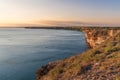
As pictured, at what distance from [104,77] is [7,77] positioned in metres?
19.8

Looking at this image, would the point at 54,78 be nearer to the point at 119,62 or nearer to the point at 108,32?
the point at 119,62

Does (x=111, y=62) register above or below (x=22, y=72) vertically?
above

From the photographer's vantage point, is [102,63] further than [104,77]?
Yes

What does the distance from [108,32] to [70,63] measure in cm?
4279

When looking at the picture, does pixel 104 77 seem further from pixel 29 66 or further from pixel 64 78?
pixel 29 66

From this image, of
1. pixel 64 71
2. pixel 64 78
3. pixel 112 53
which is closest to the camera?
pixel 64 78

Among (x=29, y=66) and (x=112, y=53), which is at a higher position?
(x=112, y=53)

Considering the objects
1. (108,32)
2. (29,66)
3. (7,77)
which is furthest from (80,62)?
(108,32)

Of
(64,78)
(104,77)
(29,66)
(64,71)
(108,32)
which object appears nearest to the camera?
(104,77)

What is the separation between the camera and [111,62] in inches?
883

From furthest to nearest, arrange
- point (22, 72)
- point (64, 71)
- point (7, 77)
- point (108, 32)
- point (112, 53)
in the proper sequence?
point (108, 32) < point (22, 72) < point (7, 77) < point (112, 53) < point (64, 71)

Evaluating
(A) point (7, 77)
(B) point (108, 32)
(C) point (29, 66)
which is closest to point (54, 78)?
(A) point (7, 77)

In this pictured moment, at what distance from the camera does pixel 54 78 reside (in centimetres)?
2300

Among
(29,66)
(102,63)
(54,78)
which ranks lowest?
(29,66)
